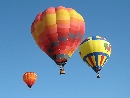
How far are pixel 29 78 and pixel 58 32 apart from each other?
21115mm

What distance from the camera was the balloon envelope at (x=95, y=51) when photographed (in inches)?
1500

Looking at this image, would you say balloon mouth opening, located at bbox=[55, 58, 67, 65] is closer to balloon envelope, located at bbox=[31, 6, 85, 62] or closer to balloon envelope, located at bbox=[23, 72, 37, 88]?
balloon envelope, located at bbox=[31, 6, 85, 62]

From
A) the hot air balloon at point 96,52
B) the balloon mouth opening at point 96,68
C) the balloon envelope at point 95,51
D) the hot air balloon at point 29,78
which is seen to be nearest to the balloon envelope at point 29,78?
the hot air balloon at point 29,78

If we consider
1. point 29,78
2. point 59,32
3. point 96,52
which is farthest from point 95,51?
point 29,78

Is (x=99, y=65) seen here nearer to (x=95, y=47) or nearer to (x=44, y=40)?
(x=95, y=47)

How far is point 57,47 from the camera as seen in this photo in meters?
31.7

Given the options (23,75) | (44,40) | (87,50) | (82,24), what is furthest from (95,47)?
(23,75)

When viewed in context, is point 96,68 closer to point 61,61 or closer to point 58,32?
point 61,61

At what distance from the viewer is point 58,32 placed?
105 ft

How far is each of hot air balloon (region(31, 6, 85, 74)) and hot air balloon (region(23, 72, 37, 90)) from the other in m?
18.7

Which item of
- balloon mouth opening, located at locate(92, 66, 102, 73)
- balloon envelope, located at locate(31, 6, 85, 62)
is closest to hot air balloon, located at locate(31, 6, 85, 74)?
balloon envelope, located at locate(31, 6, 85, 62)

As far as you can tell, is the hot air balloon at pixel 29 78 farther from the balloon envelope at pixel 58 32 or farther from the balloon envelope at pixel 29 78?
the balloon envelope at pixel 58 32

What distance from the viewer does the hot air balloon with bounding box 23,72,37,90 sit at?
167 ft

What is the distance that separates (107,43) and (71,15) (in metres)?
8.57
